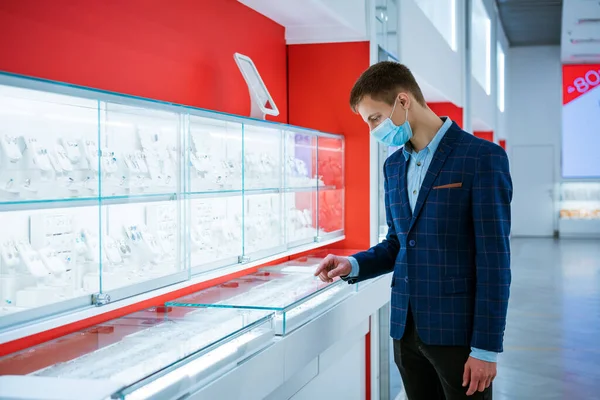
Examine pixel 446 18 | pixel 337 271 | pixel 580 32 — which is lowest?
pixel 337 271

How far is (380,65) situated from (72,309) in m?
1.45

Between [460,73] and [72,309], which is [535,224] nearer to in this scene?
[460,73]

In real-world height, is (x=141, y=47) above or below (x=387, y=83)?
above

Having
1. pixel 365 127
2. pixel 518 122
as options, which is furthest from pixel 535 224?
pixel 365 127

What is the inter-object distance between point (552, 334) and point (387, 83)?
6.10m

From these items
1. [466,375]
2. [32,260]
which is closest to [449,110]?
[466,375]

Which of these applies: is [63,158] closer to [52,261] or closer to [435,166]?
[52,261]

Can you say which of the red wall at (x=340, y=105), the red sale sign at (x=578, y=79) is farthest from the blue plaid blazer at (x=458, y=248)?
the red sale sign at (x=578, y=79)

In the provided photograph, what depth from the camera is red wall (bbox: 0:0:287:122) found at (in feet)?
8.37

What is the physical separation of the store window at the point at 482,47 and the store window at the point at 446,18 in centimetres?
320

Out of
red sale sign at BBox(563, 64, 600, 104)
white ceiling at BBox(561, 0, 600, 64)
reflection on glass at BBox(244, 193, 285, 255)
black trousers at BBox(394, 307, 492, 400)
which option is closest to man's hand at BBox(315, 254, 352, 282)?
Result: black trousers at BBox(394, 307, 492, 400)

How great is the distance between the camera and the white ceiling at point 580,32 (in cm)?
1248

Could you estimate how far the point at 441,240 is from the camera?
2.59m

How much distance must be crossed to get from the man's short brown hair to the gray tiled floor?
364 centimetres
